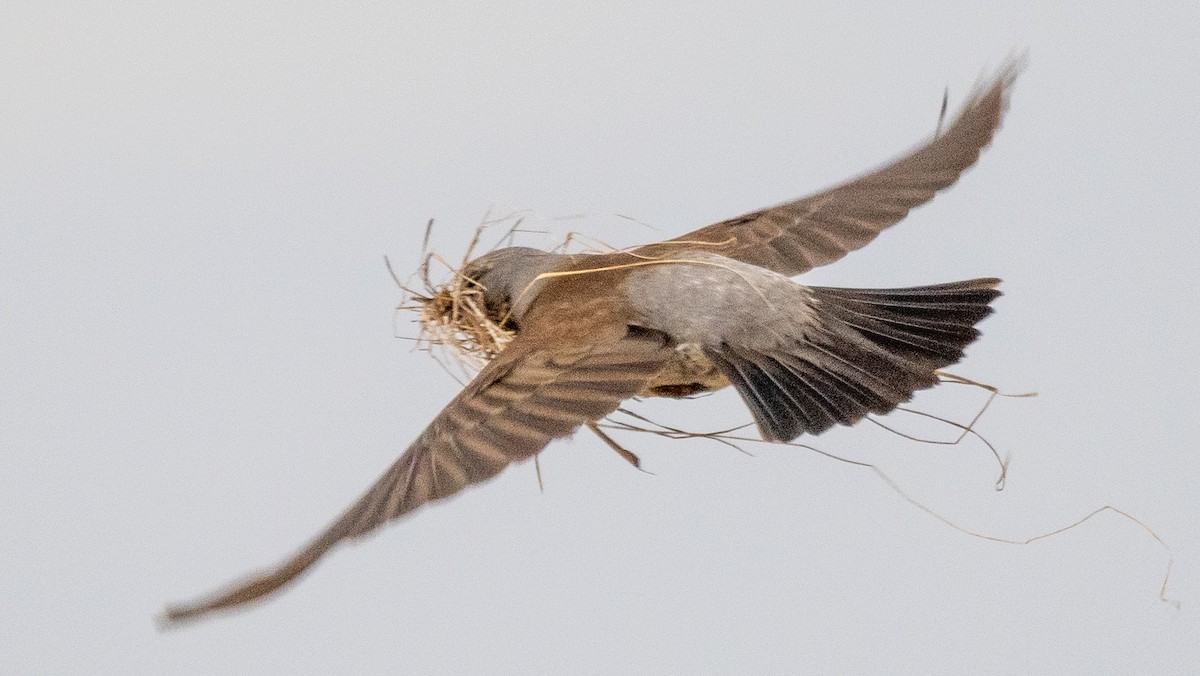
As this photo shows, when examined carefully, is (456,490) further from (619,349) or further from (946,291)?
(946,291)

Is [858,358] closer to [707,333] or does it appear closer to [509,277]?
[707,333]

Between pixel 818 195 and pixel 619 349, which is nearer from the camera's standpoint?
pixel 619 349

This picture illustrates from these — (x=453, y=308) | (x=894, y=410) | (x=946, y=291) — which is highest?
(x=453, y=308)

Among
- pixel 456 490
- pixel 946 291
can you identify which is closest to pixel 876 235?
pixel 946 291

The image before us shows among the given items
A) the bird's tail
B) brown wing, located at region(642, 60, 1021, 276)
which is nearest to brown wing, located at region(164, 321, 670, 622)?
the bird's tail

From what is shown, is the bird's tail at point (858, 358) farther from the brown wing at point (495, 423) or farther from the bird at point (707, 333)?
the brown wing at point (495, 423)

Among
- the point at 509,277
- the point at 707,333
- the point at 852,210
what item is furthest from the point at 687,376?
the point at 852,210

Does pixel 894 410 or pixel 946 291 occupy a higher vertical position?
pixel 946 291
